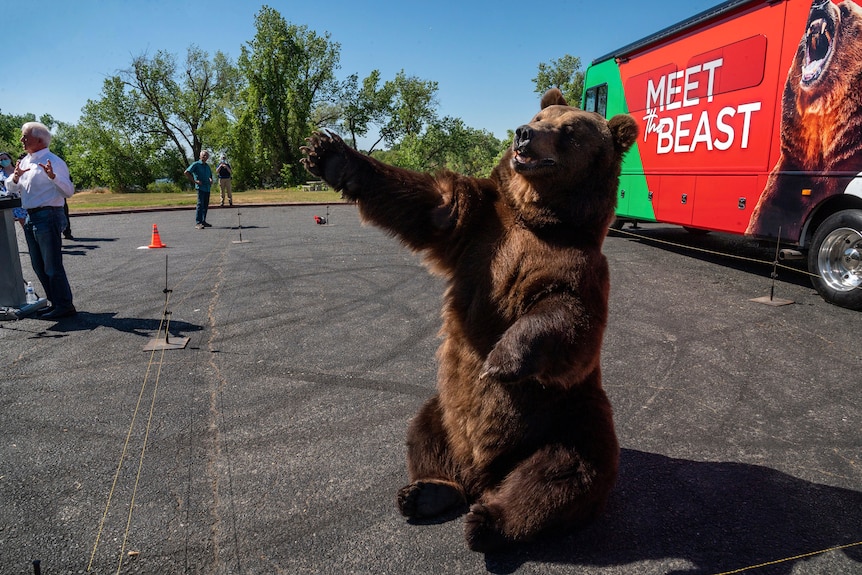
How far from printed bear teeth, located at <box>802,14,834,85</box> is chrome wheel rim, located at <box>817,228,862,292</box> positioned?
2093 mm

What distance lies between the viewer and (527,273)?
2.49 m

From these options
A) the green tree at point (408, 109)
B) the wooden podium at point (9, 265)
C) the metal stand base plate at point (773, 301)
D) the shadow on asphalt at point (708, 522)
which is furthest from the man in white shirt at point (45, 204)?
the green tree at point (408, 109)

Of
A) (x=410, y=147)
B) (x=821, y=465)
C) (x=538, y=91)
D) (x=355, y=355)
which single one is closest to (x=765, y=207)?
(x=821, y=465)

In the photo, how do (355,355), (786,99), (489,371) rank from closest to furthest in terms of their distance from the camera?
(489,371) → (355,355) → (786,99)

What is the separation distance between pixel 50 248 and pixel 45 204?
0.49 meters

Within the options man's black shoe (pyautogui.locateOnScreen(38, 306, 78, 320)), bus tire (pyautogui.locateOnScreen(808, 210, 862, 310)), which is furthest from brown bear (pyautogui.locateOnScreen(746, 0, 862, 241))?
man's black shoe (pyautogui.locateOnScreen(38, 306, 78, 320))

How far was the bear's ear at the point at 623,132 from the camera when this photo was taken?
2627mm

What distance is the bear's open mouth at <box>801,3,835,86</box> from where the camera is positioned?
7051mm

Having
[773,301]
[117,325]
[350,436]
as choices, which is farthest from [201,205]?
[773,301]

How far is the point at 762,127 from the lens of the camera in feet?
26.5

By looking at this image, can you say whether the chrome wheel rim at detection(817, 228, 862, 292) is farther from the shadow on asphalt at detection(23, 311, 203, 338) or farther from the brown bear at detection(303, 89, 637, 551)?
the shadow on asphalt at detection(23, 311, 203, 338)

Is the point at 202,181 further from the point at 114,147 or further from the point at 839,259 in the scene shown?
the point at 114,147

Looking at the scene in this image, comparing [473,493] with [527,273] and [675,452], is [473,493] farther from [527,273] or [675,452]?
[675,452]

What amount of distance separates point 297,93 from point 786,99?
4100cm
